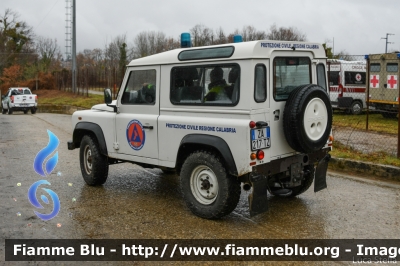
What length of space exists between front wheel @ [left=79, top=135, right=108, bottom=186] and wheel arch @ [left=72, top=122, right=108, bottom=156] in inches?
4.6

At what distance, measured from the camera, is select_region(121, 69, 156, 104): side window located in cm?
659

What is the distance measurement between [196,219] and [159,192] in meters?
1.55

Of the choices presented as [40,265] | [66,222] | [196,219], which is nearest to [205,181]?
[196,219]

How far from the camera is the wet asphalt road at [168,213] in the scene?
542 cm

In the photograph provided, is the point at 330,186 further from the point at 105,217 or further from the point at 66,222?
the point at 66,222

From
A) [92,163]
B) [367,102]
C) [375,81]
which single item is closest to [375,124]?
[375,81]

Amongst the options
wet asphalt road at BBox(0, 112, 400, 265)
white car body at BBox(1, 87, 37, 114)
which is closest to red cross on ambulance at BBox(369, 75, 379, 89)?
wet asphalt road at BBox(0, 112, 400, 265)

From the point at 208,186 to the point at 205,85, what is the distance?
1287 mm

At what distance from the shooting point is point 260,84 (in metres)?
5.49

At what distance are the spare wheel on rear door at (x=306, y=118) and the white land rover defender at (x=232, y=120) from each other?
0.04ft

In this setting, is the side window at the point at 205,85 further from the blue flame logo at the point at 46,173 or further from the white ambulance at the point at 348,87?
the white ambulance at the point at 348,87

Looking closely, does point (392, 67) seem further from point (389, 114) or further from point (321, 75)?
point (321, 75)

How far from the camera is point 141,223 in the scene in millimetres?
5770

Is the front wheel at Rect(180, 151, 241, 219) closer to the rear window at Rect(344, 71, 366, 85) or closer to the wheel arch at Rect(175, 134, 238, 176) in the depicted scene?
the wheel arch at Rect(175, 134, 238, 176)
